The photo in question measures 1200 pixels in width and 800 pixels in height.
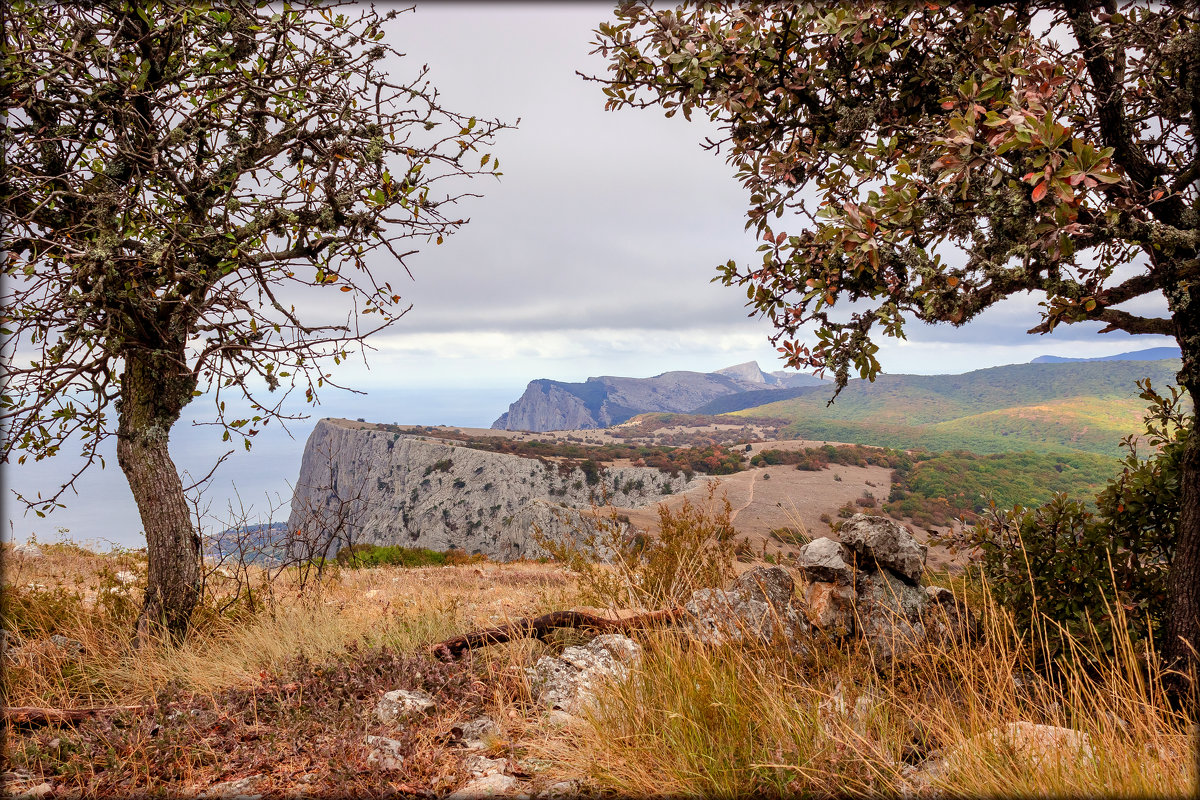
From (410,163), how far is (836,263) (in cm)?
449

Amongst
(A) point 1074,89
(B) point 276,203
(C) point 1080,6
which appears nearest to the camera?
(A) point 1074,89

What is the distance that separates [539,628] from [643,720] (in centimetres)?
207

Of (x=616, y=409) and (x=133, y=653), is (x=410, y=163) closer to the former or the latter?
(x=133, y=653)

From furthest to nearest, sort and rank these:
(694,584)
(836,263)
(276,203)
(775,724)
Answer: (276,203)
(694,584)
(836,263)
(775,724)

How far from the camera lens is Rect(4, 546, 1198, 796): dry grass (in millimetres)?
2426

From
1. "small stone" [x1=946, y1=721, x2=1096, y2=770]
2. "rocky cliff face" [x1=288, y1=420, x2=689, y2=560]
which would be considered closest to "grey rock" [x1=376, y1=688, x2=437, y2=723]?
"small stone" [x1=946, y1=721, x2=1096, y2=770]

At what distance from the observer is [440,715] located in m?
3.66

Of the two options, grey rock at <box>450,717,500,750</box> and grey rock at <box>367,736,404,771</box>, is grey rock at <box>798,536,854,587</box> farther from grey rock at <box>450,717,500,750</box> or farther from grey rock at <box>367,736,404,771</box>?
grey rock at <box>367,736,404,771</box>

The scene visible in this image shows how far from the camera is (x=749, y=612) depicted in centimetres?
422

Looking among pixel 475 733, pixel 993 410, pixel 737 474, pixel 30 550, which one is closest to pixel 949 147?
pixel 475 733

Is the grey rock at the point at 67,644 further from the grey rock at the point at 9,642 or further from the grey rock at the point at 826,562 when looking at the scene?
the grey rock at the point at 826,562

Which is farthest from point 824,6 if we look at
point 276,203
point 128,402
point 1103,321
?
point 128,402

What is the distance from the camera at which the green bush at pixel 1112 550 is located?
3979mm

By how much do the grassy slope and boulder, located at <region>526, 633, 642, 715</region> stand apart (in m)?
53.0
